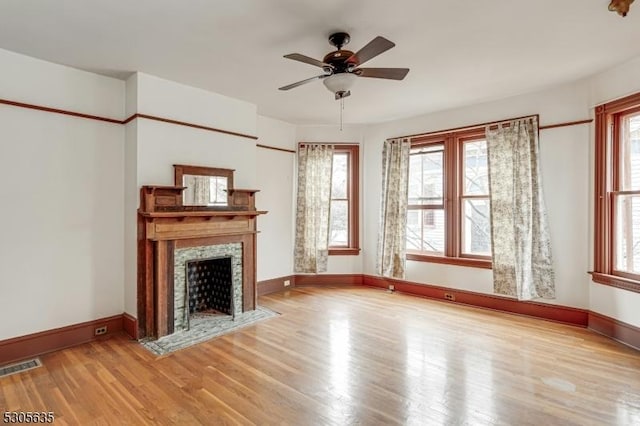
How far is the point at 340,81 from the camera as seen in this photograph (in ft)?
9.04

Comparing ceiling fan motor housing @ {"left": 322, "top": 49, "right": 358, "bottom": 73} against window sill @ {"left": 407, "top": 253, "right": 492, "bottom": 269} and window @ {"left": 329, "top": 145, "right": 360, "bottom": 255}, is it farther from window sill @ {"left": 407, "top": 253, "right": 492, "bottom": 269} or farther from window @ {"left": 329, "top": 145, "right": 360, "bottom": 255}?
window sill @ {"left": 407, "top": 253, "right": 492, "bottom": 269}

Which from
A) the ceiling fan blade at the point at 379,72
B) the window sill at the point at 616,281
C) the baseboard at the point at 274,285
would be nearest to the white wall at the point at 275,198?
the baseboard at the point at 274,285

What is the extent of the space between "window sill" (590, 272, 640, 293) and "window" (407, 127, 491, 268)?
1154 mm

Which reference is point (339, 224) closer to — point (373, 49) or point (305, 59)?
point (305, 59)

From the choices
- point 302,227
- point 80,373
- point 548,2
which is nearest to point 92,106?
point 80,373

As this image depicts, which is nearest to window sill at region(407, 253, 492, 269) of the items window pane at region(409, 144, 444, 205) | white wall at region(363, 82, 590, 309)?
white wall at region(363, 82, 590, 309)

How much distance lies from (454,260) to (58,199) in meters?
4.95

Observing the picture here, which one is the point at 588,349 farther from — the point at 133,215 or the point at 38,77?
the point at 38,77

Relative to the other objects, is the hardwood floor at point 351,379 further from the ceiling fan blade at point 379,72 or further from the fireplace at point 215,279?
the ceiling fan blade at point 379,72

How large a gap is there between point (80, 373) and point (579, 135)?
225 inches

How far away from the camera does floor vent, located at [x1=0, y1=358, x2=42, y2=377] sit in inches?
113

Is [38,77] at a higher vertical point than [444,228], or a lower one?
higher

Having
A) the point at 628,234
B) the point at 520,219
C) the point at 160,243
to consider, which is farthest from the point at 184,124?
the point at 628,234

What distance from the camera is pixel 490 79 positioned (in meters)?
3.82
